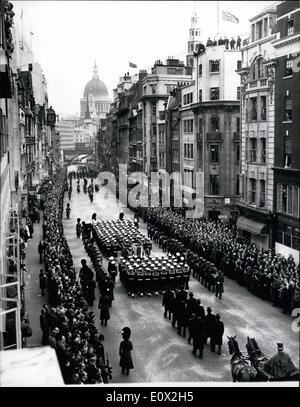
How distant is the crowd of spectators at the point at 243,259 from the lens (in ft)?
82.9

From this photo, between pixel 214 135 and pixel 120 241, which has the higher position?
pixel 214 135


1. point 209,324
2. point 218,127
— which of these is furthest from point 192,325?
point 218,127

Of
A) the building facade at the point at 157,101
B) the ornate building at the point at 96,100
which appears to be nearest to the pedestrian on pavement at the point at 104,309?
the building facade at the point at 157,101

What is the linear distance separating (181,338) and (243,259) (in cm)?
1005

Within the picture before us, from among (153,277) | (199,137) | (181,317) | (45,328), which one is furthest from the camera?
(199,137)

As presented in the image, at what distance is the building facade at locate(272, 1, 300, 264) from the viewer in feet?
104

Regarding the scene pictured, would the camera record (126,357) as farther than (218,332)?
No

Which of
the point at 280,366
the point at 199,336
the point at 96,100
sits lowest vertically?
the point at 199,336

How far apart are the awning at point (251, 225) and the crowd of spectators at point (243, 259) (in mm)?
860

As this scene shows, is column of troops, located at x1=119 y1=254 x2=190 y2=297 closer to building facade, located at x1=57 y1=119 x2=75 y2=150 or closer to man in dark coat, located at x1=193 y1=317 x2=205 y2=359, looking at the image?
man in dark coat, located at x1=193 y1=317 x2=205 y2=359

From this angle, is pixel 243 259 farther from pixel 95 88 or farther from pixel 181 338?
pixel 95 88

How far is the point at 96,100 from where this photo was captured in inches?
5290
